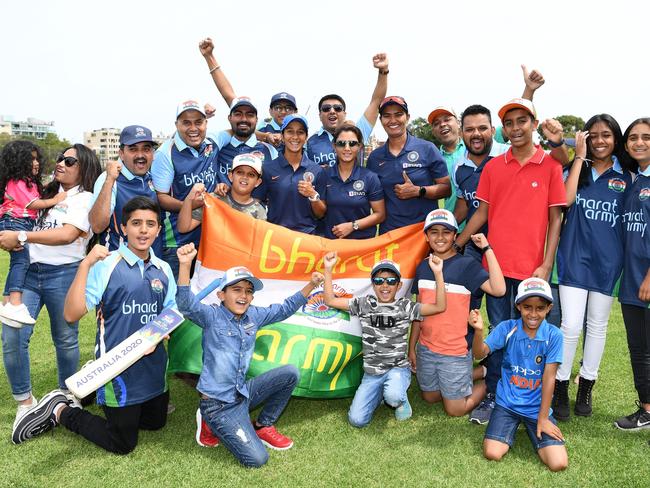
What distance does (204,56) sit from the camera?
7.79m

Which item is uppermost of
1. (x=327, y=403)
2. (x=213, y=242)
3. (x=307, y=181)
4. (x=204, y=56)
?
(x=204, y=56)

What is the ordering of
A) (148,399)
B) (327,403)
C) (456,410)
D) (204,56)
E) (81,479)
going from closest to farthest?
(81,479) → (148,399) → (456,410) → (327,403) → (204,56)

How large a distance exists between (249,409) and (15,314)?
2529 mm

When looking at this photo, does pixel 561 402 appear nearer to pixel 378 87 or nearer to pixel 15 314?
pixel 378 87

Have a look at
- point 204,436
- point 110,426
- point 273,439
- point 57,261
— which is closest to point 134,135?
point 57,261

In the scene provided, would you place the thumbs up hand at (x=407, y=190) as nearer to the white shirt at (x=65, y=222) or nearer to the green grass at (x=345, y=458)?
the green grass at (x=345, y=458)

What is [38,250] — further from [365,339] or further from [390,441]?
[390,441]

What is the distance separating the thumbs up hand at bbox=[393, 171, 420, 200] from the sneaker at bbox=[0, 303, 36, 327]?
422cm

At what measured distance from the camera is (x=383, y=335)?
5.63 meters

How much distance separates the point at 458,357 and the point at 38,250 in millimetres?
4590

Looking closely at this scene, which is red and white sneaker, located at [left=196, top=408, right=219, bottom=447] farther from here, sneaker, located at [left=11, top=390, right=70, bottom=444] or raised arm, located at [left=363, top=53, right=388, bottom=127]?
raised arm, located at [left=363, top=53, right=388, bottom=127]

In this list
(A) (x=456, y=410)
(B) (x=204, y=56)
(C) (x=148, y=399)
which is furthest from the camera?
(B) (x=204, y=56)

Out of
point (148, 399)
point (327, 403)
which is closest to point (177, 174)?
point (148, 399)

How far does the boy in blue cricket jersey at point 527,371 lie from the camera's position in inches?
190
